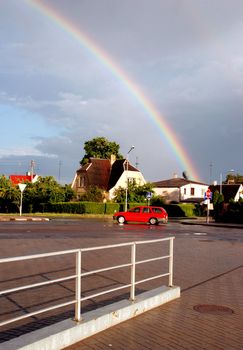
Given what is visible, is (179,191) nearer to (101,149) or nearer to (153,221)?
(101,149)

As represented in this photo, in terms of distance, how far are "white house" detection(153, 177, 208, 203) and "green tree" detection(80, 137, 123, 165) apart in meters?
12.6

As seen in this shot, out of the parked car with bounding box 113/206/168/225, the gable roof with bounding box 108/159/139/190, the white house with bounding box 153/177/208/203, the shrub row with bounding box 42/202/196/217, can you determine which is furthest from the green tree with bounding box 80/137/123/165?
the parked car with bounding box 113/206/168/225

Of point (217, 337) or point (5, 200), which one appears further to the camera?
point (5, 200)

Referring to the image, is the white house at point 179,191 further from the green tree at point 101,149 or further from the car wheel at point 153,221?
the car wheel at point 153,221

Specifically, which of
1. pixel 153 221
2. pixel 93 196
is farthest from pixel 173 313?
pixel 93 196

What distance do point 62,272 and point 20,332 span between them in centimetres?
521

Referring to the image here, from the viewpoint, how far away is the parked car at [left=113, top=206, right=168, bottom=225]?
38.8 meters

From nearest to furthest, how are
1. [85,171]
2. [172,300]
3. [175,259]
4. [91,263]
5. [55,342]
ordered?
1. [55,342]
2. [172,300]
3. [91,263]
4. [175,259]
5. [85,171]

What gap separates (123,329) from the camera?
620 cm

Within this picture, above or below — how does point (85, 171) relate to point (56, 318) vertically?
above

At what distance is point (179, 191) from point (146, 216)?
2374 inches

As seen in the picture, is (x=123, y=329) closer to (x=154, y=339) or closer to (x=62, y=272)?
(x=154, y=339)

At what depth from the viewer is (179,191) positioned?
9850 cm

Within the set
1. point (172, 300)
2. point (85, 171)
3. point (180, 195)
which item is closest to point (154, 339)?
point (172, 300)
